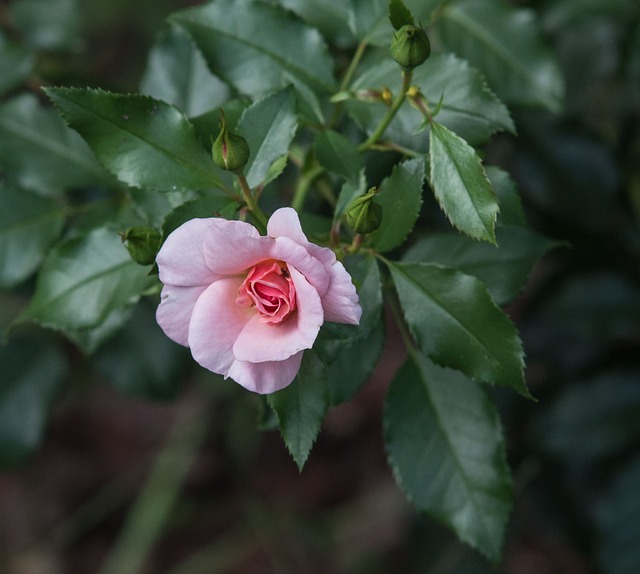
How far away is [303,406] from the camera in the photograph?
27.1 inches

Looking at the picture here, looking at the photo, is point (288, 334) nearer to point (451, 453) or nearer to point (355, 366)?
point (355, 366)

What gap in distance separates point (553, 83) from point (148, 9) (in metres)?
1.34

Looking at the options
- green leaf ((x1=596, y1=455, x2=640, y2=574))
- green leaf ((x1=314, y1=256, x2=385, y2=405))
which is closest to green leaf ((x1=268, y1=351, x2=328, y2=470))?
green leaf ((x1=314, y1=256, x2=385, y2=405))

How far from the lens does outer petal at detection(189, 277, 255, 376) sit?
2.11ft

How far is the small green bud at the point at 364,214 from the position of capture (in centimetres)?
65

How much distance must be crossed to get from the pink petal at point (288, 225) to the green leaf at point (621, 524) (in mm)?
946

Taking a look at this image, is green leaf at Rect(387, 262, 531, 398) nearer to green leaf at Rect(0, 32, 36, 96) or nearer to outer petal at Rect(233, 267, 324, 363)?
outer petal at Rect(233, 267, 324, 363)

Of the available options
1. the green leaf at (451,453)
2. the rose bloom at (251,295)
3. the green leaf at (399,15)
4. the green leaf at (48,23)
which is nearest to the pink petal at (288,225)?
the rose bloom at (251,295)

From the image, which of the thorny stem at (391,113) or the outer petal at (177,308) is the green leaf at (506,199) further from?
the outer petal at (177,308)

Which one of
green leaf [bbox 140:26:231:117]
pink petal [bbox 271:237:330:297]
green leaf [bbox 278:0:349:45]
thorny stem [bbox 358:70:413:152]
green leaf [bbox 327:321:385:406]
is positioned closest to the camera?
pink petal [bbox 271:237:330:297]

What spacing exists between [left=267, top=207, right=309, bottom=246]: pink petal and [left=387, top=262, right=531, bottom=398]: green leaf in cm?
18

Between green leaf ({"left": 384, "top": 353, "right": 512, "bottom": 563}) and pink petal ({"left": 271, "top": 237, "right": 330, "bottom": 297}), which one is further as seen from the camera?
green leaf ({"left": 384, "top": 353, "right": 512, "bottom": 563})

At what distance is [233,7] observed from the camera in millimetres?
895

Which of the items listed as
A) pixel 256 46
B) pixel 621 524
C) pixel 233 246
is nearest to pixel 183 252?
pixel 233 246
